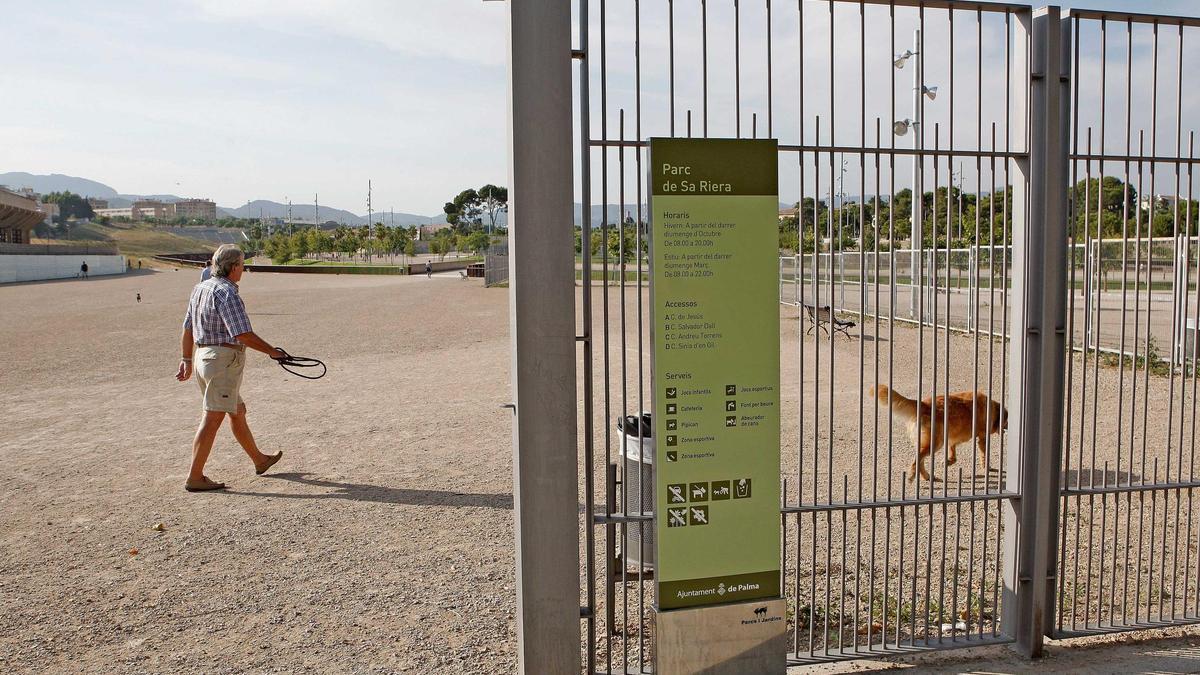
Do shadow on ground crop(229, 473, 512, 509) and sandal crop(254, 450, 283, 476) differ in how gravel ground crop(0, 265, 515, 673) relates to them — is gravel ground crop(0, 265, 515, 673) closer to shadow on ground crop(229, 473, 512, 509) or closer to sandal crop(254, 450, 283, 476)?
shadow on ground crop(229, 473, 512, 509)

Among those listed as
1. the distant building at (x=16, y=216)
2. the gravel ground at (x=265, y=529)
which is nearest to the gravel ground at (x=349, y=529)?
the gravel ground at (x=265, y=529)

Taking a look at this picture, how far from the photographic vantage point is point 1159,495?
7367mm

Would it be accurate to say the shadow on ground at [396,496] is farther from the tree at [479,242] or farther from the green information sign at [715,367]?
the tree at [479,242]

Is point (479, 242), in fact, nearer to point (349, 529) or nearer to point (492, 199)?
point (492, 199)

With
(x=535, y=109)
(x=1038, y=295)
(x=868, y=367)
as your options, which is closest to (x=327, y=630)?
(x=535, y=109)

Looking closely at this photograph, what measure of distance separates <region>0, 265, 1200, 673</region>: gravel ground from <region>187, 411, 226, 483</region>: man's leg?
190 mm

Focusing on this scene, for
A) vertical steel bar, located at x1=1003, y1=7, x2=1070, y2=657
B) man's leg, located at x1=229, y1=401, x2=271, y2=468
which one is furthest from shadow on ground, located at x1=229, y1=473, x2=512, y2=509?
vertical steel bar, located at x1=1003, y1=7, x2=1070, y2=657

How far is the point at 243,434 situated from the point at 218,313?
3.74 ft

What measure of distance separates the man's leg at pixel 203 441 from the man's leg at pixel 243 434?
0.72 feet

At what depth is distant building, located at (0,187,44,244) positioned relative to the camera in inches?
3339

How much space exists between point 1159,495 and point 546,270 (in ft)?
19.6

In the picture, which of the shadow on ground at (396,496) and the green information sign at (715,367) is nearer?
the green information sign at (715,367)

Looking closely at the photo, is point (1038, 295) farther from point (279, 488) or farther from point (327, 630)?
point (279, 488)

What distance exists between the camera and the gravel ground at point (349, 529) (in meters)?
4.76
